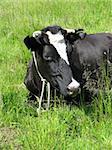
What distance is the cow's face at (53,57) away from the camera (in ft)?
15.5

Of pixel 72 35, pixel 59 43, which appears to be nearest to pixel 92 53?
pixel 72 35

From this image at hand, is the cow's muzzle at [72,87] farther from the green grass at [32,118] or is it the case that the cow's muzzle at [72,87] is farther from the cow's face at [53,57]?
the green grass at [32,118]

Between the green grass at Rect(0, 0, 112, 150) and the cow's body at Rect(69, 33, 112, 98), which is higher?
the cow's body at Rect(69, 33, 112, 98)

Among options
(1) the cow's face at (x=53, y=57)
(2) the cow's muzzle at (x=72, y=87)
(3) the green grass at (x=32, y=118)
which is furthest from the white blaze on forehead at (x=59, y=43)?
(3) the green grass at (x=32, y=118)

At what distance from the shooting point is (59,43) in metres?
4.98

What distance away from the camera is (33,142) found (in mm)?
3836

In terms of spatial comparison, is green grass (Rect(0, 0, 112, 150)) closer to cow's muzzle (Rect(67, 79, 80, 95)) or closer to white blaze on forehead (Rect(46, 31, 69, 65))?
cow's muzzle (Rect(67, 79, 80, 95))

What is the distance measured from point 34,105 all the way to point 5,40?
8.67ft

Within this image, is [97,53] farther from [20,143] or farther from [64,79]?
[20,143]

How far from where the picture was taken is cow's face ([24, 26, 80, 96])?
15.5 ft

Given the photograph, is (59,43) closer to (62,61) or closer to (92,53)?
(62,61)

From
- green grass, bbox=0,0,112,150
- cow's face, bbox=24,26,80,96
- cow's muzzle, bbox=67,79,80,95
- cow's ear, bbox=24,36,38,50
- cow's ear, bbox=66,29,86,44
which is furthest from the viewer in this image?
cow's ear, bbox=66,29,86,44

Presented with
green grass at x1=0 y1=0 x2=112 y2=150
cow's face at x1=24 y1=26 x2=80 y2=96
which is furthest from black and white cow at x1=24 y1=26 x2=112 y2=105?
green grass at x1=0 y1=0 x2=112 y2=150

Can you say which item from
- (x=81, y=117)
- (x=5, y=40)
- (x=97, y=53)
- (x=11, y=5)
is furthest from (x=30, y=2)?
(x=81, y=117)
